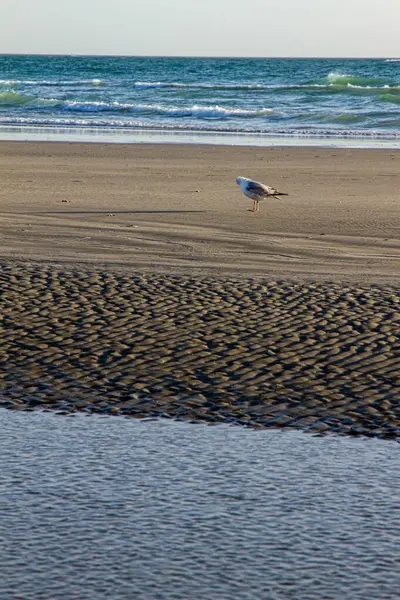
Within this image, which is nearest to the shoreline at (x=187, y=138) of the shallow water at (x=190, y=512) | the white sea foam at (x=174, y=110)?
the white sea foam at (x=174, y=110)

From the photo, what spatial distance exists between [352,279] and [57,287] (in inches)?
104

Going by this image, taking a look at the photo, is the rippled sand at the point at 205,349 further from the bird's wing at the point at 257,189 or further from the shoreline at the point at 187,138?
the shoreline at the point at 187,138

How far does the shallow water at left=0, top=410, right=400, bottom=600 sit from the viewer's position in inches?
150

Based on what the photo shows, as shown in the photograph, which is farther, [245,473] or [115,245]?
[115,245]

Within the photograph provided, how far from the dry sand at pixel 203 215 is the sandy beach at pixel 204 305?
0.13 ft

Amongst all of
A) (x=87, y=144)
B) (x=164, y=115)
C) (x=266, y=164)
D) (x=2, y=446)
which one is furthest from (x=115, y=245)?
(x=164, y=115)

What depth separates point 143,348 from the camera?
7094mm

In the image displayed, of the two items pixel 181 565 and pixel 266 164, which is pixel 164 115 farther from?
pixel 181 565

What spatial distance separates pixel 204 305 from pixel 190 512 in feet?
12.8

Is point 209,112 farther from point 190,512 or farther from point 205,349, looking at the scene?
point 190,512

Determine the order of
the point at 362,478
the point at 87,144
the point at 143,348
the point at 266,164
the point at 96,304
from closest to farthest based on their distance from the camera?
the point at 362,478 < the point at 143,348 < the point at 96,304 < the point at 266,164 < the point at 87,144

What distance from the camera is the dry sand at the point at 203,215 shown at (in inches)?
411

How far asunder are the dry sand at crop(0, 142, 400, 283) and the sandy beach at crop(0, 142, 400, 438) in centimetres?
4

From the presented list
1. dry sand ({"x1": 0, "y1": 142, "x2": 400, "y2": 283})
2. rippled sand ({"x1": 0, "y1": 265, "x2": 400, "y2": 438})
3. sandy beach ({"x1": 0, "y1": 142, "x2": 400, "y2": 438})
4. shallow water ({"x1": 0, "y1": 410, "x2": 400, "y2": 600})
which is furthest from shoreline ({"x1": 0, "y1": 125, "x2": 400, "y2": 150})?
shallow water ({"x1": 0, "y1": 410, "x2": 400, "y2": 600})
